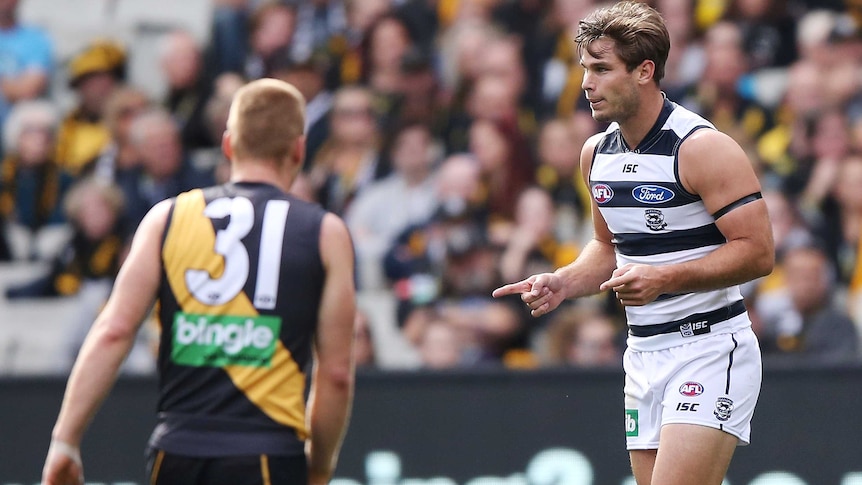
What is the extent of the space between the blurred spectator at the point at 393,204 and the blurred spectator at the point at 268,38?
5.26 ft

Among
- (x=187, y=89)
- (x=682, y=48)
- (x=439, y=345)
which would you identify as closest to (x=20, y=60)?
(x=187, y=89)

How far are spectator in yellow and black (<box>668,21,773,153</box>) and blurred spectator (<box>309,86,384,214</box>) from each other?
7.82 ft

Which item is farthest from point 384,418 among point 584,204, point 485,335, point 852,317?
point 852,317

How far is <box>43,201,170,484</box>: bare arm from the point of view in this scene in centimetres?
406

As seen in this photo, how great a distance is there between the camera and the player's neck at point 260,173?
4.31m

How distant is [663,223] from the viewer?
15.7 ft

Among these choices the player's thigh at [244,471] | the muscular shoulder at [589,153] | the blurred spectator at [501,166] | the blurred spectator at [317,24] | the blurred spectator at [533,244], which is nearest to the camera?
the player's thigh at [244,471]

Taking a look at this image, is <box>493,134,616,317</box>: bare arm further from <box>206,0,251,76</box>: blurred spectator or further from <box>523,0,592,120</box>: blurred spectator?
<box>206,0,251,76</box>: blurred spectator

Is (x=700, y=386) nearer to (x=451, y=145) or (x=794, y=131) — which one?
(x=794, y=131)

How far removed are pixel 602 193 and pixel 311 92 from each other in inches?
236

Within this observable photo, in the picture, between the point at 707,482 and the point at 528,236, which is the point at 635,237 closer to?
the point at 707,482

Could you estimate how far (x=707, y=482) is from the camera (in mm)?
4617

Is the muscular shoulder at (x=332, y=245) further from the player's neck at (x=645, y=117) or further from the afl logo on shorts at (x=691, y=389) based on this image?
the afl logo on shorts at (x=691, y=389)

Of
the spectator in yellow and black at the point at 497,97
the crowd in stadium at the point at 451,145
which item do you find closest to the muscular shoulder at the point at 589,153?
the crowd in stadium at the point at 451,145
